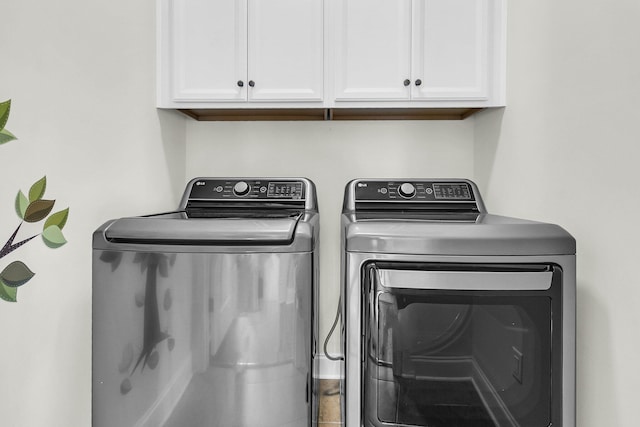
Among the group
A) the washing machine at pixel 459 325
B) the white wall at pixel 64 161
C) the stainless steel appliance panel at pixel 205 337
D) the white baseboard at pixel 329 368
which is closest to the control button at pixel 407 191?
the washing machine at pixel 459 325

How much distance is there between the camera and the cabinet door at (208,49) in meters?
1.60

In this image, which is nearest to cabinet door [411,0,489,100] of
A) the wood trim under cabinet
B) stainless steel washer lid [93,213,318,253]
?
the wood trim under cabinet

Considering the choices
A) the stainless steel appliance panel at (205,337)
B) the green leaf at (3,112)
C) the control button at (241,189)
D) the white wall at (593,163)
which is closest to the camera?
the green leaf at (3,112)

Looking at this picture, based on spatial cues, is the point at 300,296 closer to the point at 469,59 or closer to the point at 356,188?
the point at 356,188

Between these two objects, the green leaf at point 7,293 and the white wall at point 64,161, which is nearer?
the green leaf at point 7,293

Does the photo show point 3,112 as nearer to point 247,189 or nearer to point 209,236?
point 209,236

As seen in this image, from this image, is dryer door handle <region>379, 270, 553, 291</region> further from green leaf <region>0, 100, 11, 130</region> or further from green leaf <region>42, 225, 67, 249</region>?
green leaf <region>0, 100, 11, 130</region>

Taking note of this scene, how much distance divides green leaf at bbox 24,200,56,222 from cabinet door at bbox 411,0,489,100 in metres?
1.36

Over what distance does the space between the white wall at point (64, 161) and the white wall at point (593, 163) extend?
1.42m

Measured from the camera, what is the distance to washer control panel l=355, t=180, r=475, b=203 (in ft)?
5.43

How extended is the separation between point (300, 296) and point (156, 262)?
0.41m

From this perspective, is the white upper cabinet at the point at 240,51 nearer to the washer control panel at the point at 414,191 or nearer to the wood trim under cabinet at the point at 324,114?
the wood trim under cabinet at the point at 324,114

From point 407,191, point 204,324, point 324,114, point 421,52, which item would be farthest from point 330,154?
point 204,324

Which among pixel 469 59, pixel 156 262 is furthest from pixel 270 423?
pixel 469 59
